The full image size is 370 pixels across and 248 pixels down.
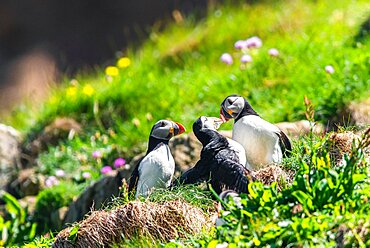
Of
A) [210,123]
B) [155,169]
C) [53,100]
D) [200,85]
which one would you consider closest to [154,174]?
[155,169]

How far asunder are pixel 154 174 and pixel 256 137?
2.49 ft

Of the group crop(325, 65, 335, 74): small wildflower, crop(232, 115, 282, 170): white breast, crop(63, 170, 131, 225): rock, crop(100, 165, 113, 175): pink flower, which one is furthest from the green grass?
crop(232, 115, 282, 170): white breast

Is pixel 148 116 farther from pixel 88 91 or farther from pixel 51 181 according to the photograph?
pixel 88 91

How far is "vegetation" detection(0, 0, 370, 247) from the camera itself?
9953 mm

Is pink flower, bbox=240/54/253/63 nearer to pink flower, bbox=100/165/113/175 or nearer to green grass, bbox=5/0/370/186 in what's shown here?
green grass, bbox=5/0/370/186

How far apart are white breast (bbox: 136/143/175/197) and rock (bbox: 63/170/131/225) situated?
6.08 feet

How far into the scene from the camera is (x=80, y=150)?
11.2 m

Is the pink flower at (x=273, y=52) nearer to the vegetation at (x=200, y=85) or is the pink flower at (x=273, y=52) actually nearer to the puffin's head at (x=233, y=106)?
the vegetation at (x=200, y=85)

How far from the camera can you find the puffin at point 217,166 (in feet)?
22.2

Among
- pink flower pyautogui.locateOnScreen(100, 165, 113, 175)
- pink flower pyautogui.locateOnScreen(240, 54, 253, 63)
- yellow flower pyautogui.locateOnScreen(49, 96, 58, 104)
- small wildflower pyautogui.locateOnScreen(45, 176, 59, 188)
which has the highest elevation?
pink flower pyautogui.locateOnScreen(100, 165, 113, 175)

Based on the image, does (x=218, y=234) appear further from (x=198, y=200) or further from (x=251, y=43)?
(x=251, y=43)

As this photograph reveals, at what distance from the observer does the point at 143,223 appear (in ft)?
22.2

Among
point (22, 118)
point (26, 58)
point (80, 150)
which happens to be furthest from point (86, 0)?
point (80, 150)

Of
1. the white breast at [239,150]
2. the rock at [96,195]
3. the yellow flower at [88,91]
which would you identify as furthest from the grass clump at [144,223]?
the yellow flower at [88,91]
